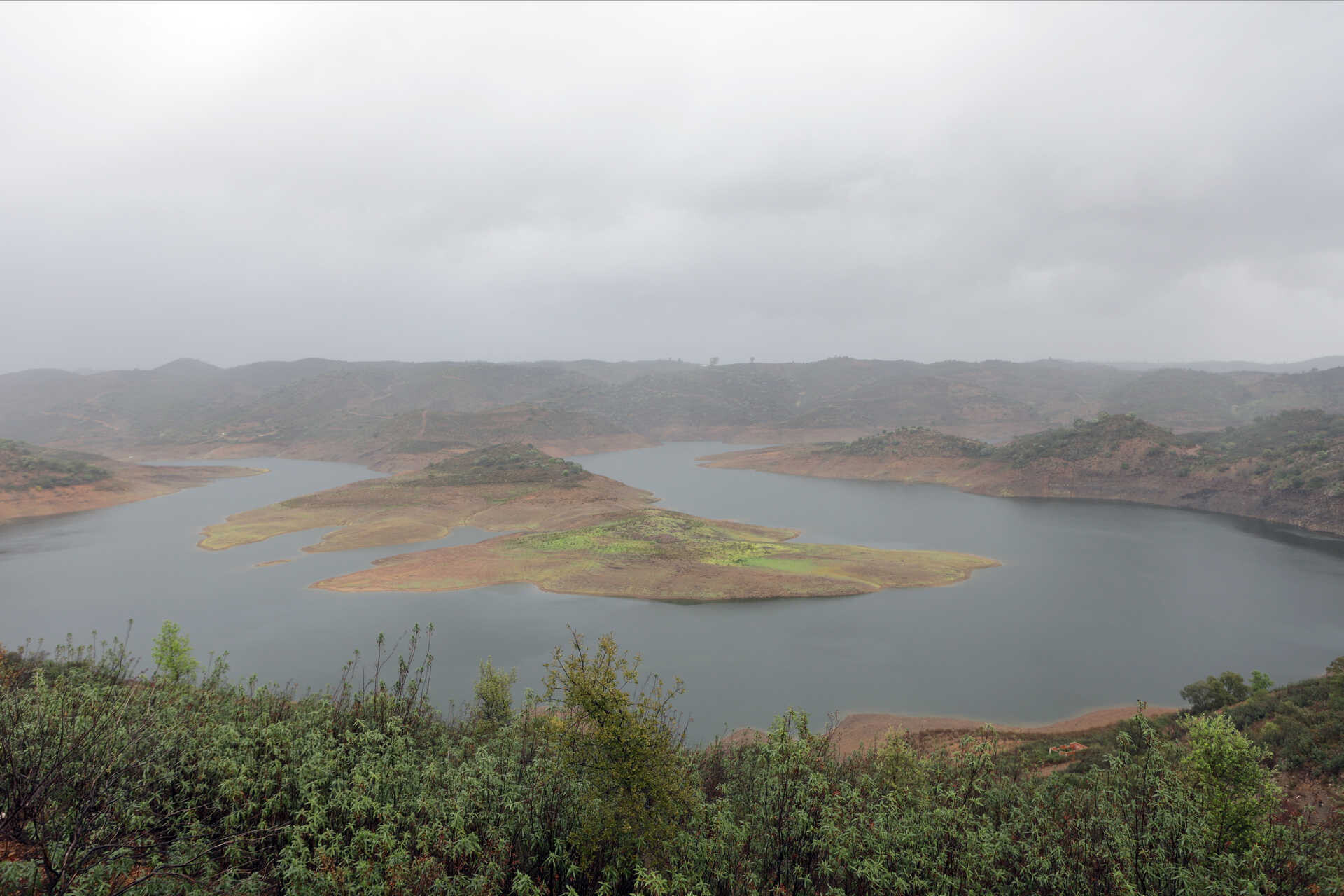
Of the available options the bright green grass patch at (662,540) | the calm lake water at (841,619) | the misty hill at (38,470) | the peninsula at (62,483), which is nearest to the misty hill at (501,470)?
the calm lake water at (841,619)

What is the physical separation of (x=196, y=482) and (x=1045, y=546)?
351ft

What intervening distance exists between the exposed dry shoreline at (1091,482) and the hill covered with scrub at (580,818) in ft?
229

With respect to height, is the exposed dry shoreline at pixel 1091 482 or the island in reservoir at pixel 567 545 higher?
the exposed dry shoreline at pixel 1091 482

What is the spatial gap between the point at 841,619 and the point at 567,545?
76.6 ft

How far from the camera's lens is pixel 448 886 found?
705 centimetres

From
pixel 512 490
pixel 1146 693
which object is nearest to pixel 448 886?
pixel 1146 693

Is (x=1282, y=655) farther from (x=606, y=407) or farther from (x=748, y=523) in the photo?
(x=606, y=407)

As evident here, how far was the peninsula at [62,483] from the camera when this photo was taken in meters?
Result: 66.5

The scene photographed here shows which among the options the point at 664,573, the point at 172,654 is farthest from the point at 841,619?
the point at 172,654

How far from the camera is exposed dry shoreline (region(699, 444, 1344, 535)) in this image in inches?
2434

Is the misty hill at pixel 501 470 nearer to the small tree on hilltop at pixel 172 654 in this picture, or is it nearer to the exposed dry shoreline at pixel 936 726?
the small tree on hilltop at pixel 172 654

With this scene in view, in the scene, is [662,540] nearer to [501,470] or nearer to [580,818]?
[501,470]

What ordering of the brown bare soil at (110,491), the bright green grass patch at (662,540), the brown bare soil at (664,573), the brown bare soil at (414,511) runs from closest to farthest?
the brown bare soil at (664,573)
the bright green grass patch at (662,540)
the brown bare soil at (414,511)
the brown bare soil at (110,491)

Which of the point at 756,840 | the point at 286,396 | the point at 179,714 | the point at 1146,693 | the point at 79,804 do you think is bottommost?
the point at 1146,693
